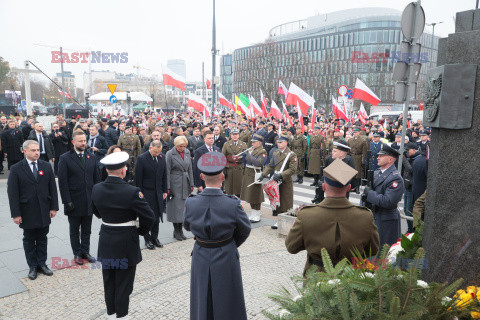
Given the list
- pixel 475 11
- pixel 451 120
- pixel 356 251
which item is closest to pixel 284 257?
pixel 356 251

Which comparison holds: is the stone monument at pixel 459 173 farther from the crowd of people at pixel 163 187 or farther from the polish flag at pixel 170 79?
the polish flag at pixel 170 79

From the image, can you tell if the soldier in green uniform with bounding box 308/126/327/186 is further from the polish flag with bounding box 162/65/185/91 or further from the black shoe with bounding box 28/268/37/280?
the black shoe with bounding box 28/268/37/280

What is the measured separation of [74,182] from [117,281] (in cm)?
229

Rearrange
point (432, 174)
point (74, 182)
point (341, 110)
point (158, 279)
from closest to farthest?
point (432, 174) → point (158, 279) → point (74, 182) → point (341, 110)

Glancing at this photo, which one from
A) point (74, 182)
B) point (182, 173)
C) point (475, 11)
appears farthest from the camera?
point (182, 173)

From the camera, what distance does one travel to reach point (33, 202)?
202 inches

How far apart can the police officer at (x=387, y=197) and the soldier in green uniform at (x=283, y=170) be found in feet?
8.37

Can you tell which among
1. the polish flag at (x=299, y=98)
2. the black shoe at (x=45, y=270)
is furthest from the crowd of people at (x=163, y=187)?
the polish flag at (x=299, y=98)

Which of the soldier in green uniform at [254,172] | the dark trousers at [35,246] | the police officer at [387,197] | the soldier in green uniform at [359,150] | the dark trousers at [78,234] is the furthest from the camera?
the soldier in green uniform at [359,150]

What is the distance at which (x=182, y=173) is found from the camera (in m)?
6.87

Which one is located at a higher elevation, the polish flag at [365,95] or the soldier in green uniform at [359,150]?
the polish flag at [365,95]

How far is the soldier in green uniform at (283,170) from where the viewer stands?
283 inches

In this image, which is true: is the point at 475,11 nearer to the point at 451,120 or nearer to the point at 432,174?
the point at 451,120

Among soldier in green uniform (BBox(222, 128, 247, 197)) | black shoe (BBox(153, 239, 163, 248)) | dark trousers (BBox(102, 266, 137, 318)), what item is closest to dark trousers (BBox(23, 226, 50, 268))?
black shoe (BBox(153, 239, 163, 248))
